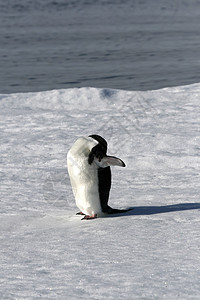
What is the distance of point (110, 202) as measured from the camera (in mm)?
4961

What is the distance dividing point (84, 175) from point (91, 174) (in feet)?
0.15

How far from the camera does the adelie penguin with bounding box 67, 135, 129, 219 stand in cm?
420

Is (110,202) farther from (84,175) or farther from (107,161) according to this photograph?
(107,161)

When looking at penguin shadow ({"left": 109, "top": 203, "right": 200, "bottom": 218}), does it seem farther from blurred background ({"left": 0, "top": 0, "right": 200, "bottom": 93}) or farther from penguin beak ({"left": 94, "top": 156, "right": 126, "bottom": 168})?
blurred background ({"left": 0, "top": 0, "right": 200, "bottom": 93})

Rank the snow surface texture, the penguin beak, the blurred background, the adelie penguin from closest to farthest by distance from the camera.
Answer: the snow surface texture, the penguin beak, the adelie penguin, the blurred background

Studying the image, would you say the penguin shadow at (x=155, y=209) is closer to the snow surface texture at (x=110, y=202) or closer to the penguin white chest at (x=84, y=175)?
the snow surface texture at (x=110, y=202)

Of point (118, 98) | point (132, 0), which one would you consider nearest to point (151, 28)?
point (132, 0)

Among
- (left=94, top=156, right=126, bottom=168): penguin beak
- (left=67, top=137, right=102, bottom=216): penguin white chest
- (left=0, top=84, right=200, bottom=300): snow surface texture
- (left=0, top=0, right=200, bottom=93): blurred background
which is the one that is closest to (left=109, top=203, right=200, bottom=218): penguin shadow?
(left=0, top=84, right=200, bottom=300): snow surface texture

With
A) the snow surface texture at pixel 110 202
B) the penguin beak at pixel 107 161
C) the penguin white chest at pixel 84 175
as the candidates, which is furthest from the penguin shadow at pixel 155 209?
the penguin beak at pixel 107 161

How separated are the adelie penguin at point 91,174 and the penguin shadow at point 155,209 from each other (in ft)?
0.30

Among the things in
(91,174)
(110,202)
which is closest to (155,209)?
(91,174)

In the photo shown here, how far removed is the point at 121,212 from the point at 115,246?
0.96 meters

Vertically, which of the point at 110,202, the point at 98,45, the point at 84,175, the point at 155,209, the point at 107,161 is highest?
the point at 107,161

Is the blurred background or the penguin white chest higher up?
the penguin white chest
